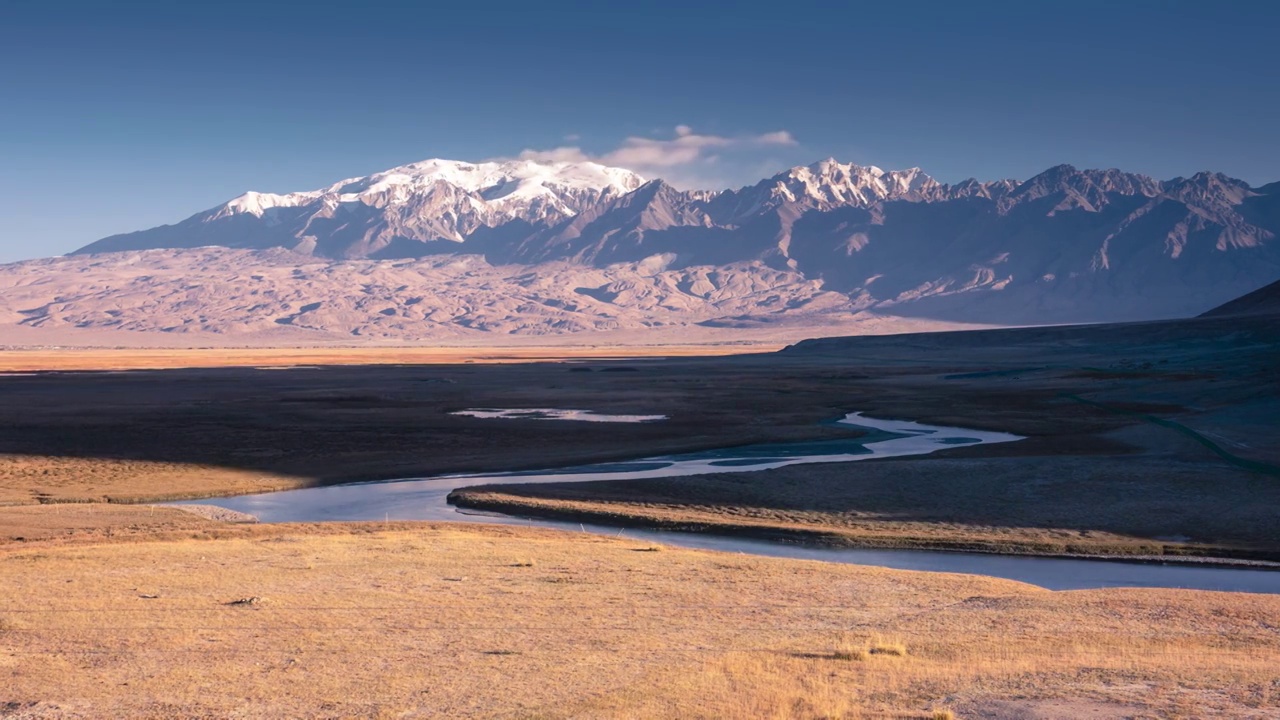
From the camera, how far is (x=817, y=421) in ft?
206

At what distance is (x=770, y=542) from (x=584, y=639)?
46.3 ft

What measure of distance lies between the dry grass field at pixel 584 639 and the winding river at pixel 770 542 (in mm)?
3761

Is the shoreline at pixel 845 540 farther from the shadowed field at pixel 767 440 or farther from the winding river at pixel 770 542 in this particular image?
Answer: the winding river at pixel 770 542

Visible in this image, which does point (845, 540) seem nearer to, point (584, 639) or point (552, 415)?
point (584, 639)

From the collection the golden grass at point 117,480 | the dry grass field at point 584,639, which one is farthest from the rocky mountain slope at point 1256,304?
the dry grass field at point 584,639

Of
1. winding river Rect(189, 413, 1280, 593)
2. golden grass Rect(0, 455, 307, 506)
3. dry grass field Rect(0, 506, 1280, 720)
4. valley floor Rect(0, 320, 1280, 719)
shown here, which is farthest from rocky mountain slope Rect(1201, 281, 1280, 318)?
dry grass field Rect(0, 506, 1280, 720)

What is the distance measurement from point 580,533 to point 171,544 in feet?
32.6

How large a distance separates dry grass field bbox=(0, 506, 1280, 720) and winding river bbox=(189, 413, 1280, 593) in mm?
3761

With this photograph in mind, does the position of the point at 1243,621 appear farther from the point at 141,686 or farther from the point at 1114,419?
the point at 1114,419

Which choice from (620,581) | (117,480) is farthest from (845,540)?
(117,480)

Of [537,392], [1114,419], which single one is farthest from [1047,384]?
[537,392]

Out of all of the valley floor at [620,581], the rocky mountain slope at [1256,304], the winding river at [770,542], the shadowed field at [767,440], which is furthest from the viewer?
the rocky mountain slope at [1256,304]

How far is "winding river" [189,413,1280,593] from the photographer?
27594 mm

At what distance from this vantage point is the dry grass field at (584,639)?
49.6 feet
